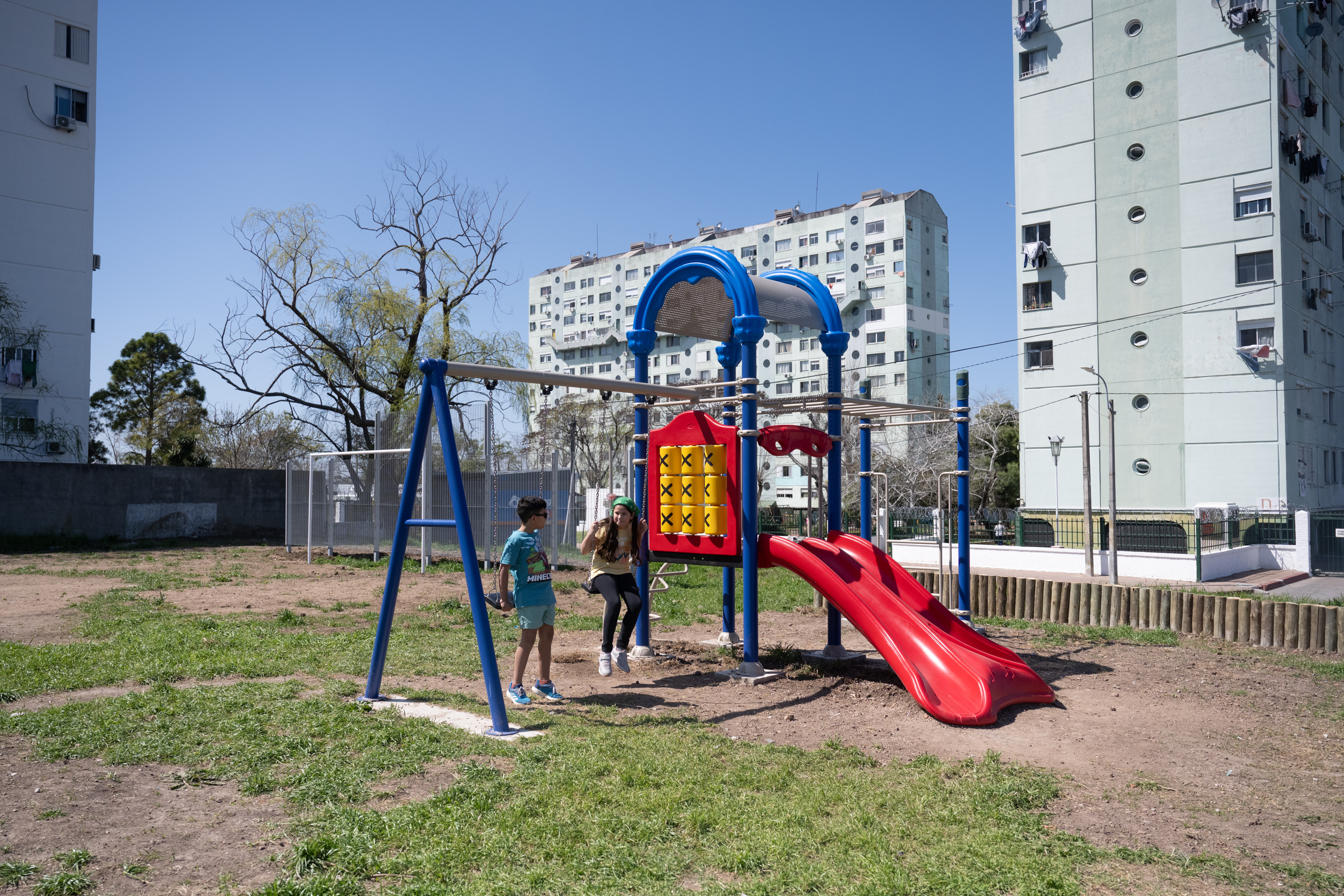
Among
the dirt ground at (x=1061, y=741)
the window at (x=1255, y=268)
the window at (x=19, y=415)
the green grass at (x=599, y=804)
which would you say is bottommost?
the dirt ground at (x=1061, y=741)

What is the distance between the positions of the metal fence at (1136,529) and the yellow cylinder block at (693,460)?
9375 mm

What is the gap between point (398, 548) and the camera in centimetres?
738

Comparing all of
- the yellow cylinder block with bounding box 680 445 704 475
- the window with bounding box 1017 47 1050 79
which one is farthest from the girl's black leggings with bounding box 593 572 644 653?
the window with bounding box 1017 47 1050 79

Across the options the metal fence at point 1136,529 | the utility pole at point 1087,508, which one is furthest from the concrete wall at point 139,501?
the utility pole at point 1087,508

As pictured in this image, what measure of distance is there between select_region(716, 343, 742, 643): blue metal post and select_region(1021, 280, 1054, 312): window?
29230mm

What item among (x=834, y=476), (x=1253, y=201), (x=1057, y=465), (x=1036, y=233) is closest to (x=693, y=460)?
(x=834, y=476)

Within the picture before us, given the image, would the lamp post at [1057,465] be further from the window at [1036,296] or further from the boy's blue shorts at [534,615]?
the boy's blue shorts at [534,615]

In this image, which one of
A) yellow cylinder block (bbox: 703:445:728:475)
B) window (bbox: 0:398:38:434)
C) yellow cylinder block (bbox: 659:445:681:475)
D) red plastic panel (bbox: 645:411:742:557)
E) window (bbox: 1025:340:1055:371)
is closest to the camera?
red plastic panel (bbox: 645:411:742:557)

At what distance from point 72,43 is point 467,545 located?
41050 mm

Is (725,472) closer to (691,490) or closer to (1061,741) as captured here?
(691,490)

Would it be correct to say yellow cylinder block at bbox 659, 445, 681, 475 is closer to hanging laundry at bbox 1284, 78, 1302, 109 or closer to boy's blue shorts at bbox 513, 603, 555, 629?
boy's blue shorts at bbox 513, 603, 555, 629

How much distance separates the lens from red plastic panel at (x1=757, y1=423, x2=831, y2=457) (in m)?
9.41

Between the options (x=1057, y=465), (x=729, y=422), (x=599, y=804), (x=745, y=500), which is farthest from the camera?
(x=1057, y=465)

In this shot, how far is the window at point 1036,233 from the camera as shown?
36156mm
